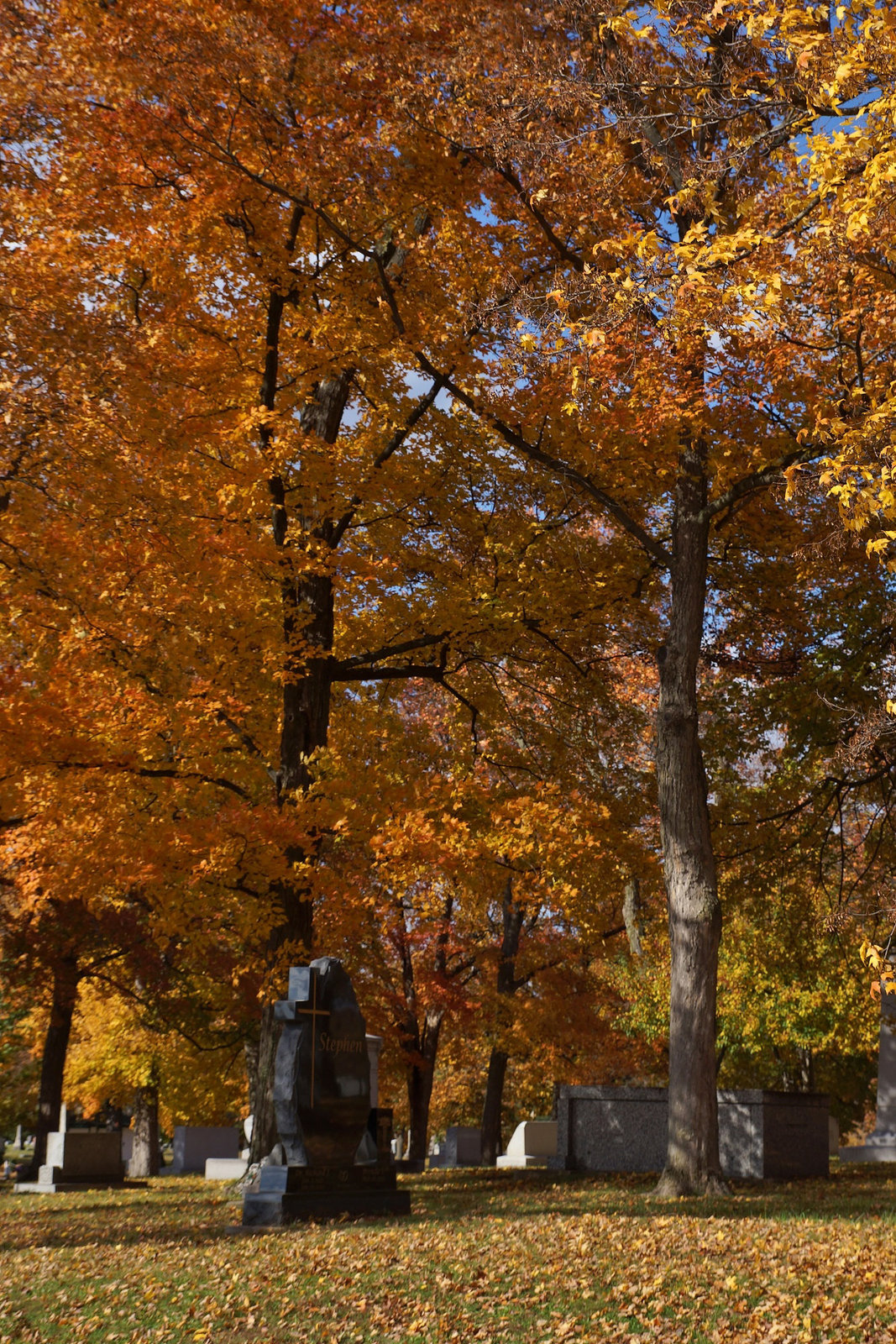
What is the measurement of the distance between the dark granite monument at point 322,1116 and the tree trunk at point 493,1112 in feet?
49.1

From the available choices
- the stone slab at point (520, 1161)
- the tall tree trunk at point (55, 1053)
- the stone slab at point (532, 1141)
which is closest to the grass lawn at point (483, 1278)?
the tall tree trunk at point (55, 1053)

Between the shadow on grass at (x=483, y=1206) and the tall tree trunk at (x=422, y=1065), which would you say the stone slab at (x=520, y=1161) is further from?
the shadow on grass at (x=483, y=1206)

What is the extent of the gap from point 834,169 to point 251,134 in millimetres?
7521

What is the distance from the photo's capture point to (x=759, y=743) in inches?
680

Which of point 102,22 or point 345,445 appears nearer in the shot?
point 102,22

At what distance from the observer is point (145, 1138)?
91.8 feet

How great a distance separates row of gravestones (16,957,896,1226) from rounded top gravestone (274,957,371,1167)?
0.04 ft

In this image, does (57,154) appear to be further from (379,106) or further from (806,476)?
(806,476)

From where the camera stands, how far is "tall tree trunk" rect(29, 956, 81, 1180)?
20.8 meters

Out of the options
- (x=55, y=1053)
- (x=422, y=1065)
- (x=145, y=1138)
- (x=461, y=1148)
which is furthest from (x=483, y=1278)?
(x=461, y=1148)

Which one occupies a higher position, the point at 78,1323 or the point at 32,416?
the point at 32,416

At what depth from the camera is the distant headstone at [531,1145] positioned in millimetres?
25938

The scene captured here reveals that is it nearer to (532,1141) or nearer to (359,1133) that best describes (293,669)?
(359,1133)

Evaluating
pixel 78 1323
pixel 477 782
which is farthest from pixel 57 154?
pixel 78 1323
